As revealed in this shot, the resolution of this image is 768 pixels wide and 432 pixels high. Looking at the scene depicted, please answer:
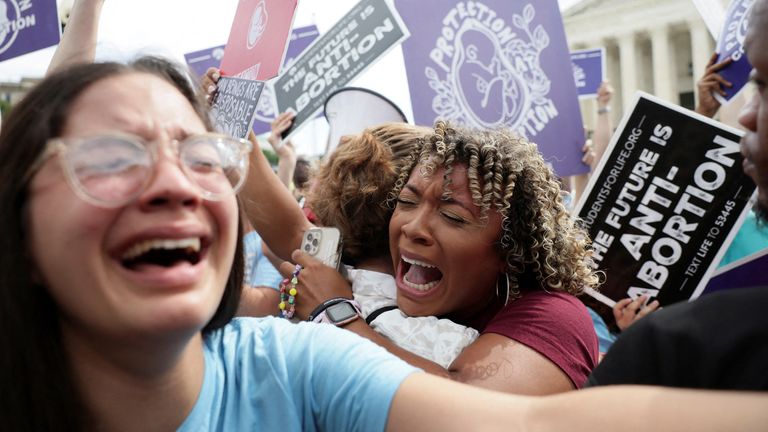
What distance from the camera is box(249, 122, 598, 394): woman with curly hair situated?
6.97 ft

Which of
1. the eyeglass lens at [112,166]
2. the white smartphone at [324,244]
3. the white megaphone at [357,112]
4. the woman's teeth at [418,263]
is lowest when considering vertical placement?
the woman's teeth at [418,263]

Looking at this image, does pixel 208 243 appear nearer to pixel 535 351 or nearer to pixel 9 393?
pixel 9 393

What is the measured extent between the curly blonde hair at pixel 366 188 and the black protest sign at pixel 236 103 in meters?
0.37

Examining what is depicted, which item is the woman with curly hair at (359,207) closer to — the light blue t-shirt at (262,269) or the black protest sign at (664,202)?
the light blue t-shirt at (262,269)

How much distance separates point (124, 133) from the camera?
Result: 120 centimetres

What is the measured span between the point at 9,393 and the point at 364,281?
131 cm

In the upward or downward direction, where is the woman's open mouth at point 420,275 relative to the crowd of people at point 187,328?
downward

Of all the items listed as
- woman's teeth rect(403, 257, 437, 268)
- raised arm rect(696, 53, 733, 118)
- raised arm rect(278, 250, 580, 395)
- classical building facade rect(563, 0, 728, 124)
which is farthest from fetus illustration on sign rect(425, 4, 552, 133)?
classical building facade rect(563, 0, 728, 124)

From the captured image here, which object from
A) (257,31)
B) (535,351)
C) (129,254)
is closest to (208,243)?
(129,254)

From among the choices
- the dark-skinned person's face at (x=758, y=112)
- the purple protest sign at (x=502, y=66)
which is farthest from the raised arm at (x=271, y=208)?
the dark-skinned person's face at (x=758, y=112)

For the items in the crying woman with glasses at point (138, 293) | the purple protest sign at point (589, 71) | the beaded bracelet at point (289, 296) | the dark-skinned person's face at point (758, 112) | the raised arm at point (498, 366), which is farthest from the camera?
the purple protest sign at point (589, 71)

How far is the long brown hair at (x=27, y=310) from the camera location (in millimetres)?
1223

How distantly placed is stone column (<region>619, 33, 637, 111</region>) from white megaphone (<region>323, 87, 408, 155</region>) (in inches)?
1307

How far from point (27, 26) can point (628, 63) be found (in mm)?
34846
